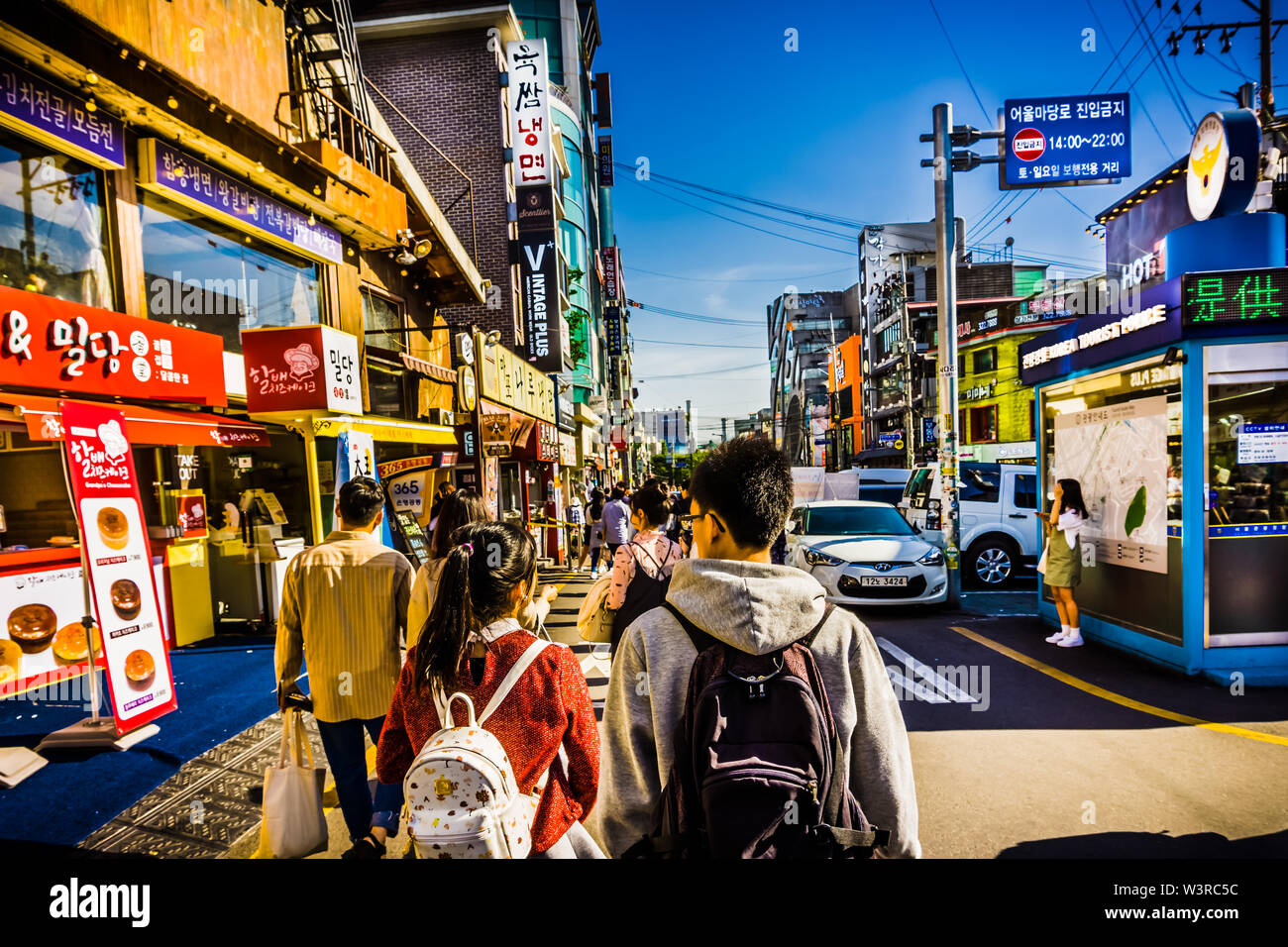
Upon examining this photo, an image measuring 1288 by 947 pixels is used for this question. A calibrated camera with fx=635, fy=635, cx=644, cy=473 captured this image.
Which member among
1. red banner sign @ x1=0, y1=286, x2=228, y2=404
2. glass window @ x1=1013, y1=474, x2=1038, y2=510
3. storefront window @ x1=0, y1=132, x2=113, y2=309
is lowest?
glass window @ x1=1013, y1=474, x2=1038, y2=510

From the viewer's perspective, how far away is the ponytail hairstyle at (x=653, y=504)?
15.3ft

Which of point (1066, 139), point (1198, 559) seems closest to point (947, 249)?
point (1066, 139)

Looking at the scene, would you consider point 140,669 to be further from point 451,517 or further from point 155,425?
point 451,517

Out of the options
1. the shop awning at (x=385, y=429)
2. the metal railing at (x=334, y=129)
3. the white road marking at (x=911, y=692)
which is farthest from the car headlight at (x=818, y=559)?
the metal railing at (x=334, y=129)

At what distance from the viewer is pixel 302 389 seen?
23.5 feet

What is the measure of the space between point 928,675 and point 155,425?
24.6 ft

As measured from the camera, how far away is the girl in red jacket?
183 cm

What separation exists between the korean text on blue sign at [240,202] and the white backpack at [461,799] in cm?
772

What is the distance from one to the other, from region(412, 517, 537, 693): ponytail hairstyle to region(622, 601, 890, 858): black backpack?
71 centimetres

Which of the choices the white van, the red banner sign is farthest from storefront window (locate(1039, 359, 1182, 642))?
the red banner sign

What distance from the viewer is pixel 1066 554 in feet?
22.8

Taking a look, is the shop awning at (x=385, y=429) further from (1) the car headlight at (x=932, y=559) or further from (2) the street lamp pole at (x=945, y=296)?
(2) the street lamp pole at (x=945, y=296)

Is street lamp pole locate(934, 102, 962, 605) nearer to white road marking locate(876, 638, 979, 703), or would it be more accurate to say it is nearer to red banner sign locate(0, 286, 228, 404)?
white road marking locate(876, 638, 979, 703)
